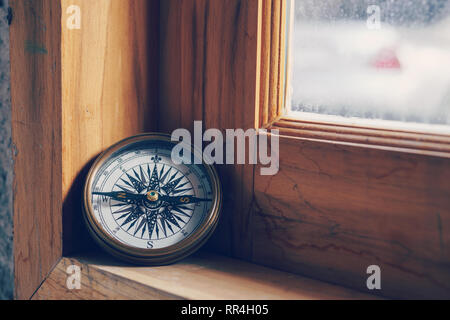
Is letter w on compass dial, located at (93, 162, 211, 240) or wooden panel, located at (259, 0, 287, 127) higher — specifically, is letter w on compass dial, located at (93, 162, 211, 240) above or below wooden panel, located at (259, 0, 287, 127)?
below

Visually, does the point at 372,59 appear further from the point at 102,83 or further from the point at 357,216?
the point at 102,83

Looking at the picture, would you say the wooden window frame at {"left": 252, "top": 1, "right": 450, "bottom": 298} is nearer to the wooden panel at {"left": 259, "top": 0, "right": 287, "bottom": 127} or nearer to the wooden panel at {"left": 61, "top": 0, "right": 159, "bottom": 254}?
the wooden panel at {"left": 259, "top": 0, "right": 287, "bottom": 127}

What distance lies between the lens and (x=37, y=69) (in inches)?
51.3

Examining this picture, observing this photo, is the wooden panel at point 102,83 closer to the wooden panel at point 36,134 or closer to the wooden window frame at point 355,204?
the wooden panel at point 36,134

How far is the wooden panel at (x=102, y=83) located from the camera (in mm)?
1279

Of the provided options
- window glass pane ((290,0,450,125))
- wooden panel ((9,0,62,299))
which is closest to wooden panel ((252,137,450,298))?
window glass pane ((290,0,450,125))

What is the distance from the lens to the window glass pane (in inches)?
42.2

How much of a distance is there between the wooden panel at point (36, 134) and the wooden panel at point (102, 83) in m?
0.03

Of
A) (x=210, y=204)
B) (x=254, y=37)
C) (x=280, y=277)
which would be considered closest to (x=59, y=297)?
(x=210, y=204)

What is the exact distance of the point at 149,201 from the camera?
1277 millimetres

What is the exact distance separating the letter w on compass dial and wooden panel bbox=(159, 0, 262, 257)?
120 millimetres

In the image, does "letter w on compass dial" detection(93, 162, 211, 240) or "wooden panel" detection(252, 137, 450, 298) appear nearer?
"wooden panel" detection(252, 137, 450, 298)

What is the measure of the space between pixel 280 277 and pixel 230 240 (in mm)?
184

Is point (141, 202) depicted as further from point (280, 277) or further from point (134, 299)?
point (280, 277)
